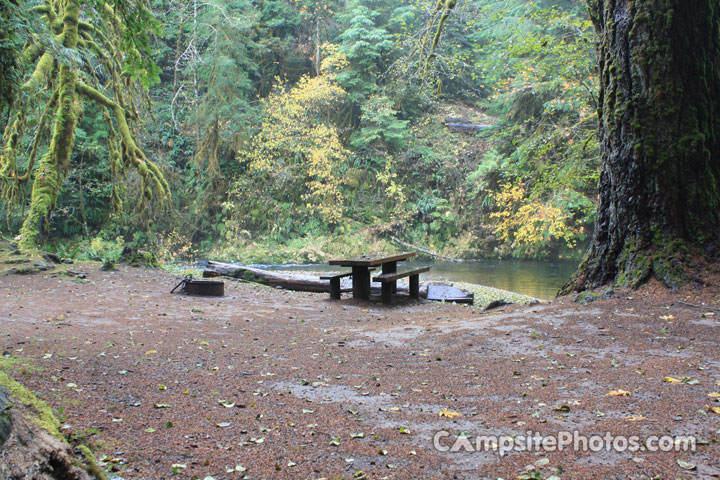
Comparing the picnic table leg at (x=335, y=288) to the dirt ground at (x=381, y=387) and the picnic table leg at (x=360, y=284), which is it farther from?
the dirt ground at (x=381, y=387)

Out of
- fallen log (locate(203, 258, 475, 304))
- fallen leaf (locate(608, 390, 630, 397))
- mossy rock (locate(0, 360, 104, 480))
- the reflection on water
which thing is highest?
mossy rock (locate(0, 360, 104, 480))

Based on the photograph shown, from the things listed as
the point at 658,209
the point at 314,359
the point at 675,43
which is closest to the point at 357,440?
the point at 314,359

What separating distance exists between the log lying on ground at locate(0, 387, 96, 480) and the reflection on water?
12347 millimetres

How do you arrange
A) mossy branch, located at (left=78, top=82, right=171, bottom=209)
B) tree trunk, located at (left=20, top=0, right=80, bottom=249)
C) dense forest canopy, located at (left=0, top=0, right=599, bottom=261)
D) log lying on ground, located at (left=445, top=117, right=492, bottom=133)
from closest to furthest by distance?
1. tree trunk, located at (left=20, top=0, right=80, bottom=249)
2. mossy branch, located at (left=78, top=82, right=171, bottom=209)
3. dense forest canopy, located at (left=0, top=0, right=599, bottom=261)
4. log lying on ground, located at (left=445, top=117, right=492, bottom=133)

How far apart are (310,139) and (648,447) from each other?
21.7 m

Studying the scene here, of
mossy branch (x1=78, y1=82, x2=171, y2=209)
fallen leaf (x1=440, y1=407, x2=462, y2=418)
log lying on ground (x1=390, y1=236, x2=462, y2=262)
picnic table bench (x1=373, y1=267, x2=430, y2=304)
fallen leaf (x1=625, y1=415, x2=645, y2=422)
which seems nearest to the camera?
fallen leaf (x1=625, y1=415, x2=645, y2=422)

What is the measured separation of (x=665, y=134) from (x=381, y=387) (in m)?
4.17

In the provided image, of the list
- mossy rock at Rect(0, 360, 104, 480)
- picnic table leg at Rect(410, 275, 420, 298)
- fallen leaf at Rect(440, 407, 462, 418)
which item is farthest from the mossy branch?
mossy rock at Rect(0, 360, 104, 480)

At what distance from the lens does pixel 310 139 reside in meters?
22.9

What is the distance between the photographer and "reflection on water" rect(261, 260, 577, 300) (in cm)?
1423

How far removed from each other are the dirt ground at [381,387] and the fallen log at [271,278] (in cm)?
421

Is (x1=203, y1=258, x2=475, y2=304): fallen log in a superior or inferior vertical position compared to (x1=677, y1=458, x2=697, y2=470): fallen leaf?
inferior

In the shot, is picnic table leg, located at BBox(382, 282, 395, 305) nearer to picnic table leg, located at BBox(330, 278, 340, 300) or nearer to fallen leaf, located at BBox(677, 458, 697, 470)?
picnic table leg, located at BBox(330, 278, 340, 300)

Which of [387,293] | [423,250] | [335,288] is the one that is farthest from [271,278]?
[423,250]
